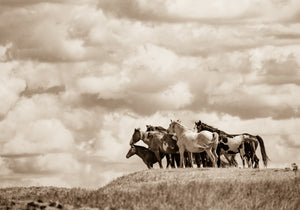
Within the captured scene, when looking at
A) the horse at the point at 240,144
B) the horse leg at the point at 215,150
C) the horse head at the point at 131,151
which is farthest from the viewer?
the horse head at the point at 131,151

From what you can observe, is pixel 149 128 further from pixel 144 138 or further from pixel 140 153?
pixel 140 153

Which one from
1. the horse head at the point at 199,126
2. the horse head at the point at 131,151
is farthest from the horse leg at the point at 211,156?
the horse head at the point at 131,151

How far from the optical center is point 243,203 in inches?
1260

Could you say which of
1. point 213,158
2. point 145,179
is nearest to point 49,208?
point 145,179

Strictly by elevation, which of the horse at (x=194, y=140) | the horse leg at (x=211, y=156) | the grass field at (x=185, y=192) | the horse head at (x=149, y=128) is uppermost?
the horse head at (x=149, y=128)

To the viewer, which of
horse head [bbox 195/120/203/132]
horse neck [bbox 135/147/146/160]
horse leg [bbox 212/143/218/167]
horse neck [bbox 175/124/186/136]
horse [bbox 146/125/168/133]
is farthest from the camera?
horse [bbox 146/125/168/133]

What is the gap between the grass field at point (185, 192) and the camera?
30.4 metres

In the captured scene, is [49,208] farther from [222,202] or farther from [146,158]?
[146,158]

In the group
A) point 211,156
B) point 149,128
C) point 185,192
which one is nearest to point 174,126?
point 211,156

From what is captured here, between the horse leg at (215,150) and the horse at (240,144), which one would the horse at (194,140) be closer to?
the horse leg at (215,150)

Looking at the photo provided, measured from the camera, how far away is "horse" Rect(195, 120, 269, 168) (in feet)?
144

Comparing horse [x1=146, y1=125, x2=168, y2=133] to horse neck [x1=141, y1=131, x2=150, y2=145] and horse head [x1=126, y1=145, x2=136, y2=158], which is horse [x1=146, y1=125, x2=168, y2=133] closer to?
horse neck [x1=141, y1=131, x2=150, y2=145]

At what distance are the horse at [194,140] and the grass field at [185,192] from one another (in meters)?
3.50

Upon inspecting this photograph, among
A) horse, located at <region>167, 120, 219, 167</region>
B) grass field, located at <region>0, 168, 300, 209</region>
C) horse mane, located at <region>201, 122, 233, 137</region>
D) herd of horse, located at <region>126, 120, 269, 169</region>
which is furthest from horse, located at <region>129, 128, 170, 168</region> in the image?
grass field, located at <region>0, 168, 300, 209</region>
